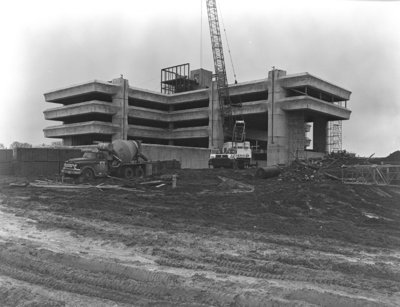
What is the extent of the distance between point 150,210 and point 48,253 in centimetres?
650

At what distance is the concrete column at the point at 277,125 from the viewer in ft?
202

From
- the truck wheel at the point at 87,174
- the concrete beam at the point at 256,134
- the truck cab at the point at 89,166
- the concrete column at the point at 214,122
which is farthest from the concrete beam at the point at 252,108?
the truck wheel at the point at 87,174

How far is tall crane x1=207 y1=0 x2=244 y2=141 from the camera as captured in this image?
63438mm

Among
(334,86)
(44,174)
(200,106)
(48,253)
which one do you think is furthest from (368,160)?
(200,106)

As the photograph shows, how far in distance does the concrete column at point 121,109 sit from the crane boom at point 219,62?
17.1 m

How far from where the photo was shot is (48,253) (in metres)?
7.20

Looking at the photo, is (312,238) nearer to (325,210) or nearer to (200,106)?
(325,210)

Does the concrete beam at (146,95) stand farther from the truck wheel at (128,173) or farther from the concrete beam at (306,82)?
the truck wheel at (128,173)

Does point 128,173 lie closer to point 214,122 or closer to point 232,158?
point 232,158

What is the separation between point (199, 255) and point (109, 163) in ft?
69.2

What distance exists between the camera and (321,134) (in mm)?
72938

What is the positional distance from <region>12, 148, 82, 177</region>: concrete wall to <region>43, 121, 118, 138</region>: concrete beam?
109 feet

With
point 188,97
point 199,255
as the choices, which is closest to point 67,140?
point 188,97

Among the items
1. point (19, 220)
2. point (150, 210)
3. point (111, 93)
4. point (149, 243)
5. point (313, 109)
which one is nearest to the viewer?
point (149, 243)
